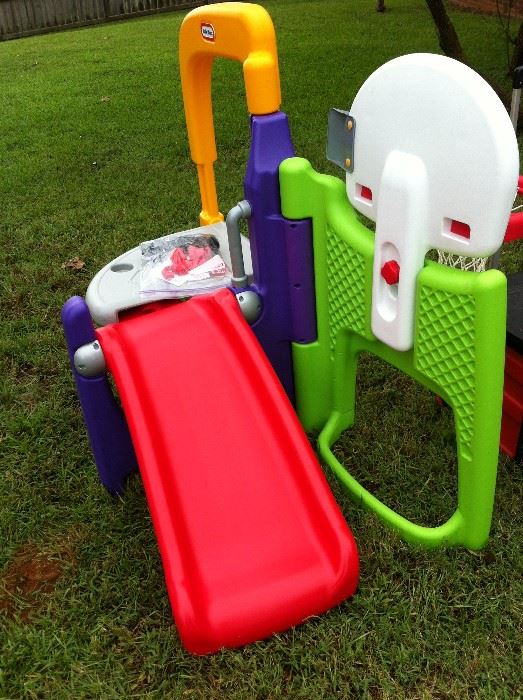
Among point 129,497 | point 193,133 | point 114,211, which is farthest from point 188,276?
point 114,211

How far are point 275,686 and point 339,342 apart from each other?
868 mm

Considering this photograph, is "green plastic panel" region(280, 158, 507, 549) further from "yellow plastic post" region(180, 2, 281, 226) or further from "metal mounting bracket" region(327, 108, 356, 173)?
"yellow plastic post" region(180, 2, 281, 226)

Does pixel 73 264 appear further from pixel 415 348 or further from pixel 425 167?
pixel 425 167

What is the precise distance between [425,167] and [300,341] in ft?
2.36

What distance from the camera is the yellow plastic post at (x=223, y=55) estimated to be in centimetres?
169

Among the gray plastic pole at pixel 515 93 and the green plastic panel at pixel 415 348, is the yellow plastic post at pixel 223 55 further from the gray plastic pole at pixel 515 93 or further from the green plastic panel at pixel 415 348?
the gray plastic pole at pixel 515 93

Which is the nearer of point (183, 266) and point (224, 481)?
point (224, 481)


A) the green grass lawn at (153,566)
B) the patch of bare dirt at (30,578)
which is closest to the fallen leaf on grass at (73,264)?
the green grass lawn at (153,566)

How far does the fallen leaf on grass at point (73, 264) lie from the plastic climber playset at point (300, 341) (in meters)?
1.13

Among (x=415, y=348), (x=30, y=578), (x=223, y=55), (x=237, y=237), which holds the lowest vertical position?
(x=30, y=578)

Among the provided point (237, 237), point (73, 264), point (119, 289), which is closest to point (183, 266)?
point (119, 289)

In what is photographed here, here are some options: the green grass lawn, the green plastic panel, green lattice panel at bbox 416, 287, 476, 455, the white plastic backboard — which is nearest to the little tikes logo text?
the green plastic panel

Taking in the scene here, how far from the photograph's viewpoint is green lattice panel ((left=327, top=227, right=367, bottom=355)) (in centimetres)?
164

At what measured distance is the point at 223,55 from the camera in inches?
73.6
